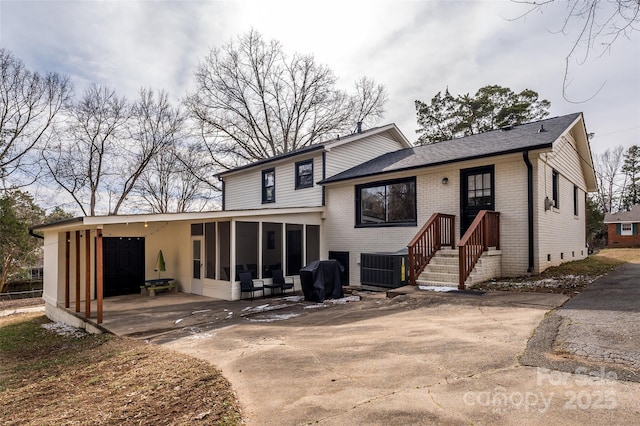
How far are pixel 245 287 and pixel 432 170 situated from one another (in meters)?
6.66

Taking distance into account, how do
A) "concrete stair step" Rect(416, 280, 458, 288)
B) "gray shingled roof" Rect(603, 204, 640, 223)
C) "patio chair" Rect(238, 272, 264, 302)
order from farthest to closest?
"gray shingled roof" Rect(603, 204, 640, 223), "patio chair" Rect(238, 272, 264, 302), "concrete stair step" Rect(416, 280, 458, 288)

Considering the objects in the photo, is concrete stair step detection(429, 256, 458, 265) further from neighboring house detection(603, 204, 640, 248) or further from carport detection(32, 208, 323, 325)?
neighboring house detection(603, 204, 640, 248)

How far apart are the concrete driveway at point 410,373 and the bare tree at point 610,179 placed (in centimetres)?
4083

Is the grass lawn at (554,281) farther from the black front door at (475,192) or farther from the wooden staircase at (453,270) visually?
the black front door at (475,192)

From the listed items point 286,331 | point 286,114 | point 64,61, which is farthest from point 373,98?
point 286,331

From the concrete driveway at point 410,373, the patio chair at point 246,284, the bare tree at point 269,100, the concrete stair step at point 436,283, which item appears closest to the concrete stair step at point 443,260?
the concrete stair step at point 436,283

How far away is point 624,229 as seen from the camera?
26594mm

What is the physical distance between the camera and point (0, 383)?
5.73 m

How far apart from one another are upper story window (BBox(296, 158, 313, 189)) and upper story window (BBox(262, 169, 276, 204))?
144 centimetres

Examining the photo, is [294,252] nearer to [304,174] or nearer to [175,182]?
[304,174]

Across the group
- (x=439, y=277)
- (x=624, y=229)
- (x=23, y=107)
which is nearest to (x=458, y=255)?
(x=439, y=277)

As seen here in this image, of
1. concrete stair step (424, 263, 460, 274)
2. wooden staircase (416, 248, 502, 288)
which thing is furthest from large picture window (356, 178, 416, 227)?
concrete stair step (424, 263, 460, 274)

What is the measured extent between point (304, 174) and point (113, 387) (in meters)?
11.4

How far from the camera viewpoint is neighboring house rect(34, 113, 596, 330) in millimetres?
9781
